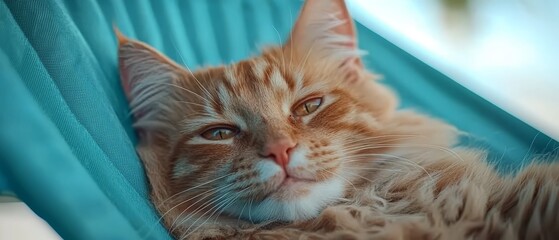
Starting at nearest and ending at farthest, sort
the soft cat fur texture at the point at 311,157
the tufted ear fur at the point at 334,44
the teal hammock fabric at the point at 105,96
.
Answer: the teal hammock fabric at the point at 105,96, the soft cat fur texture at the point at 311,157, the tufted ear fur at the point at 334,44

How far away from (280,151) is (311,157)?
0.06 meters

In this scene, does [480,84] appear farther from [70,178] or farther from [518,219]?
[70,178]

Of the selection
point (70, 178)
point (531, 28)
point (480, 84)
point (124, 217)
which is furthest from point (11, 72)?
point (531, 28)

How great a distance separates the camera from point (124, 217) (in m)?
0.90

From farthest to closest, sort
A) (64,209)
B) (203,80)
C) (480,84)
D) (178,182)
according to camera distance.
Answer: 1. (480,84)
2. (203,80)
3. (178,182)
4. (64,209)

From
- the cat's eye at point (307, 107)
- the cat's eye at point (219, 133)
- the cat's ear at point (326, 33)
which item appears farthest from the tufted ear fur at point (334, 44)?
the cat's eye at point (219, 133)

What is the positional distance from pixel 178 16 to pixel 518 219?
100 cm

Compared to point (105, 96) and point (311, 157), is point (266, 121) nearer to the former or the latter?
point (311, 157)

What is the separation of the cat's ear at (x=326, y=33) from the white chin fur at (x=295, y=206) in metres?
0.35

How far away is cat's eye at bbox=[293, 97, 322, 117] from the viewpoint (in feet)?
3.76

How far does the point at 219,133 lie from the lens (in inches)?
45.4

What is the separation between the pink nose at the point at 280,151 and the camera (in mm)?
1003

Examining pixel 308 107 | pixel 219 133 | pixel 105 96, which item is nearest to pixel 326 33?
pixel 308 107

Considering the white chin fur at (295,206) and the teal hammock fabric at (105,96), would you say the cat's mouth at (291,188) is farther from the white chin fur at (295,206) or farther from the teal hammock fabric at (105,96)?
the teal hammock fabric at (105,96)
